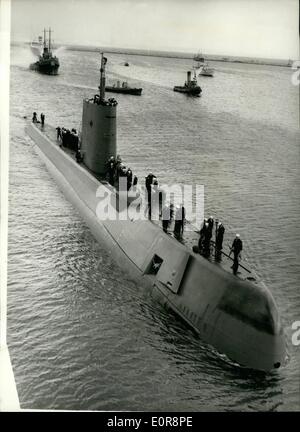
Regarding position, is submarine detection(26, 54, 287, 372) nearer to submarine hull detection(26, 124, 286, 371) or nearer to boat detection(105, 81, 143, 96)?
submarine hull detection(26, 124, 286, 371)

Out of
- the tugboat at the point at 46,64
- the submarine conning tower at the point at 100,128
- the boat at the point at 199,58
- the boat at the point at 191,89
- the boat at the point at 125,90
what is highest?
the boat at the point at 199,58

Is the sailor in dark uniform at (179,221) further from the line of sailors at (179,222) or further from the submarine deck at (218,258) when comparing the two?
the submarine deck at (218,258)

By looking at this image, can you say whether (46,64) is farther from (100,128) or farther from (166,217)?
(166,217)

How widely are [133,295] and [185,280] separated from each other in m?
1.74

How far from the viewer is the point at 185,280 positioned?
11234 millimetres

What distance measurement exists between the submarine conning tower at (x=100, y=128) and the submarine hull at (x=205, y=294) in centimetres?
347

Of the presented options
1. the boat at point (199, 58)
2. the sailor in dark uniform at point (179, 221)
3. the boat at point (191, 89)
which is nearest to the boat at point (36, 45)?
the sailor in dark uniform at point (179, 221)

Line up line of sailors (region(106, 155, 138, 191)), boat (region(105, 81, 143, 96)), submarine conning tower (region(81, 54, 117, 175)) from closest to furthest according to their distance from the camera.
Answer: line of sailors (region(106, 155, 138, 191)) → submarine conning tower (region(81, 54, 117, 175)) → boat (region(105, 81, 143, 96))

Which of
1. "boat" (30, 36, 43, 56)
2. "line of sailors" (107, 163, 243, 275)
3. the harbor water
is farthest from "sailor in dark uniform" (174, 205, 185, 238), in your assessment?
"boat" (30, 36, 43, 56)

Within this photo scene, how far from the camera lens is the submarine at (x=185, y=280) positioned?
974 cm

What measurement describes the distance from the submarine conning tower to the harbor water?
2.17 metres

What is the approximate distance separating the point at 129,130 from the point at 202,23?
22.0m

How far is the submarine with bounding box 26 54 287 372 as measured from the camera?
9.74m

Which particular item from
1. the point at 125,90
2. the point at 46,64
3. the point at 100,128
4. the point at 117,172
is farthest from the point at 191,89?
the point at 117,172
